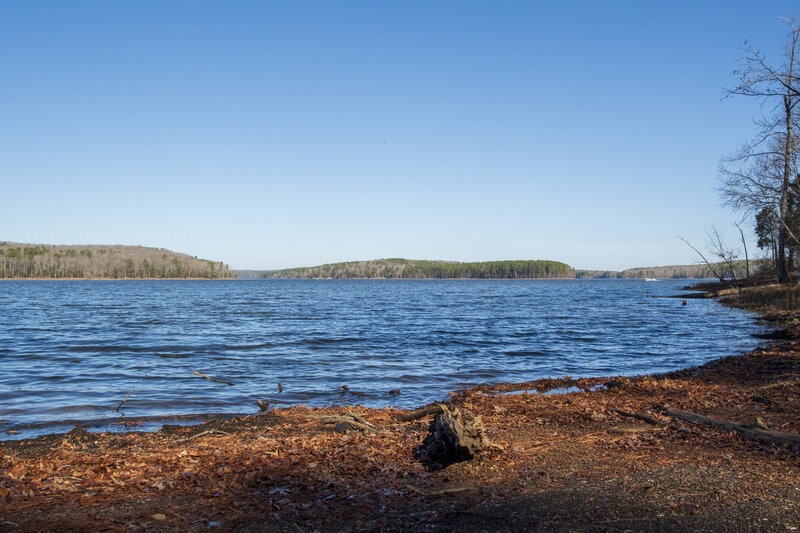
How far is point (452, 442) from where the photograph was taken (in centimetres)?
649

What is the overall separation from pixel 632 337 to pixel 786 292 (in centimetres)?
1527

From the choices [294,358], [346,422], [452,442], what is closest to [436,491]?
[452,442]

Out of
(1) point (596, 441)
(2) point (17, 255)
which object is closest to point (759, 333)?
(1) point (596, 441)

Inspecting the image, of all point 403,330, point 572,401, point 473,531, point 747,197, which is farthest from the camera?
point 747,197

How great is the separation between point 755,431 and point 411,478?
4583mm

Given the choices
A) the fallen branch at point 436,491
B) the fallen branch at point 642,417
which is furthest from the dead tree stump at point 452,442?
the fallen branch at point 642,417

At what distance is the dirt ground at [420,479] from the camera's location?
485 centimetres

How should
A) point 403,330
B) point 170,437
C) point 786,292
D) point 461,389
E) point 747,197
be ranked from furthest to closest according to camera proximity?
1. point 786,292
2. point 747,197
3. point 403,330
4. point 461,389
5. point 170,437

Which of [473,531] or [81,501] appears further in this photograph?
[81,501]

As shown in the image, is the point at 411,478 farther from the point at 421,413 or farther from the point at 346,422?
the point at 421,413

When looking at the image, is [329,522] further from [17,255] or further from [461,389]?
[17,255]

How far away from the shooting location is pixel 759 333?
25016mm

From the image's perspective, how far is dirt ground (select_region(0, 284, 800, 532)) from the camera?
4848 mm

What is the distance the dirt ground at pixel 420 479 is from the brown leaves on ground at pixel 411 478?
23mm
